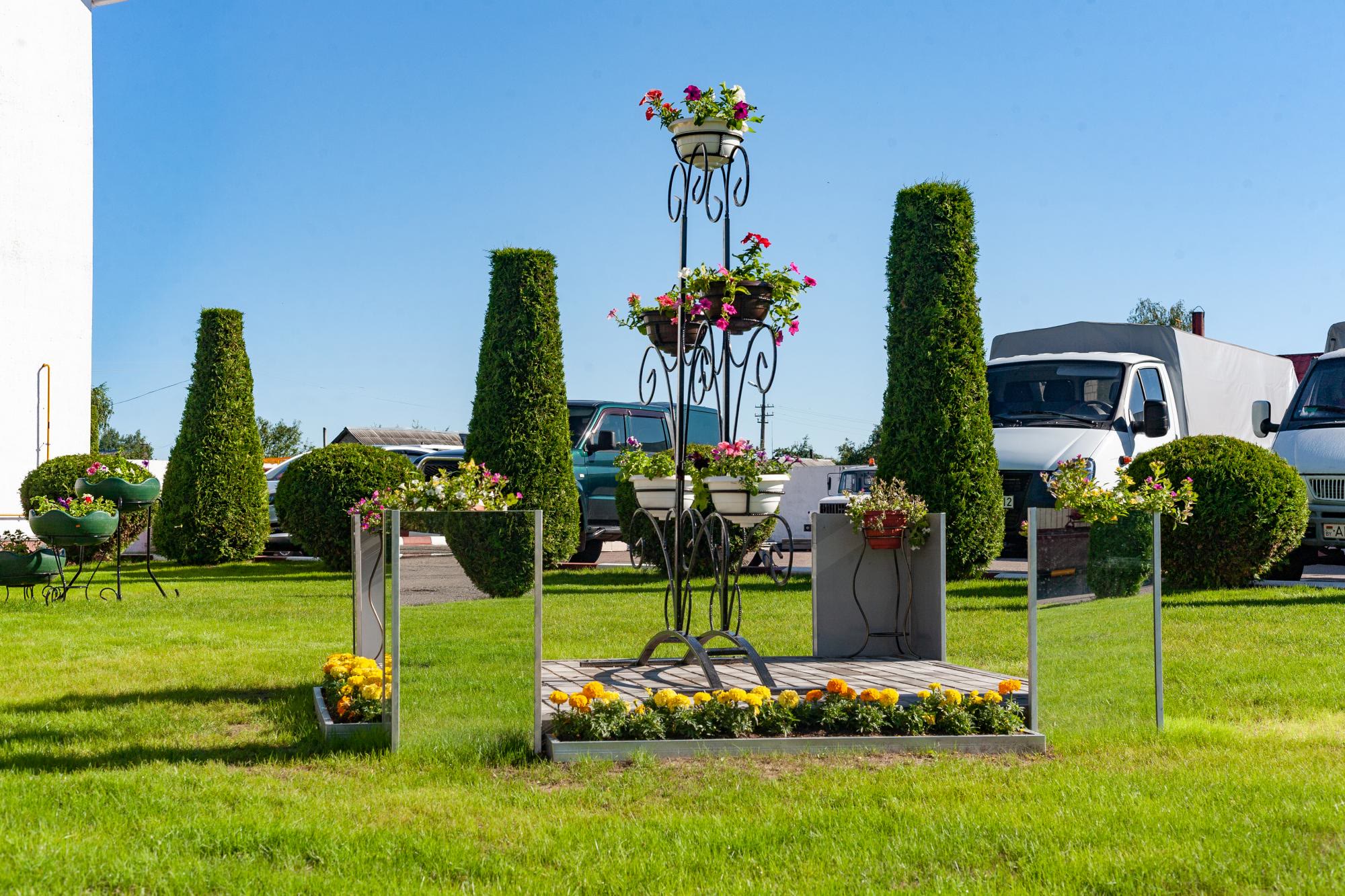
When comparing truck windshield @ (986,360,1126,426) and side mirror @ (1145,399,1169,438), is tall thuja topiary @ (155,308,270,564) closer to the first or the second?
truck windshield @ (986,360,1126,426)

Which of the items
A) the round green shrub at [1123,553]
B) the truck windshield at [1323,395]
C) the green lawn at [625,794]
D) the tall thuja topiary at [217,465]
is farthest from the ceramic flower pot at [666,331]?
the tall thuja topiary at [217,465]

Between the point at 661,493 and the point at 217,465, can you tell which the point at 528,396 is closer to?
the point at 217,465

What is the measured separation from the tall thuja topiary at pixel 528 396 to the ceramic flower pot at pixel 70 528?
4779 mm

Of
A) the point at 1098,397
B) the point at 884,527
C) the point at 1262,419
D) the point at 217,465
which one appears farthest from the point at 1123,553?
the point at 217,465

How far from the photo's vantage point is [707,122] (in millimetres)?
6719

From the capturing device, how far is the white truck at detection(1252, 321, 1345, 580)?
11.8 m

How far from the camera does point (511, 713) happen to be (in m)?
5.04

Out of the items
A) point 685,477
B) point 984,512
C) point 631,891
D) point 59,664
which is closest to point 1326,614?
point 984,512

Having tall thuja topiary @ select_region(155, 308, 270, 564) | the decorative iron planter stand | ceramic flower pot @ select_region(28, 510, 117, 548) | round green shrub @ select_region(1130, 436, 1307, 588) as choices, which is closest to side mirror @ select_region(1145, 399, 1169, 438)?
round green shrub @ select_region(1130, 436, 1307, 588)

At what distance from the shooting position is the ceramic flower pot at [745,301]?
645 cm

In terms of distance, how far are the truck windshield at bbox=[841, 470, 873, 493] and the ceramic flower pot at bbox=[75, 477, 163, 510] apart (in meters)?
9.97

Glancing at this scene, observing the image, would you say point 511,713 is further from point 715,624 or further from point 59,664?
point 715,624

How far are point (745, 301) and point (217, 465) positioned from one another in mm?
12441

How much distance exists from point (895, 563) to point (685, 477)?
5.27 feet
